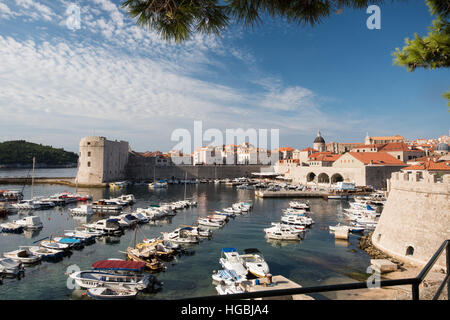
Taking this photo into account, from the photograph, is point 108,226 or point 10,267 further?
point 108,226

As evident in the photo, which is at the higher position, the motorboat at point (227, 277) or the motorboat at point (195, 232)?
the motorboat at point (195, 232)

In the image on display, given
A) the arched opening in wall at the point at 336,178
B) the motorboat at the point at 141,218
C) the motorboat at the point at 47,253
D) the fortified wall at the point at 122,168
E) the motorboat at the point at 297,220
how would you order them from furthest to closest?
1. the fortified wall at the point at 122,168
2. the arched opening in wall at the point at 336,178
3. the motorboat at the point at 141,218
4. the motorboat at the point at 297,220
5. the motorboat at the point at 47,253

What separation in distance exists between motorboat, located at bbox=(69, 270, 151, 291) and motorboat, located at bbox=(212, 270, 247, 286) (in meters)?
2.64

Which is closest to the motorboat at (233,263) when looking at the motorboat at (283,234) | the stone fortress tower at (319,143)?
the motorboat at (283,234)

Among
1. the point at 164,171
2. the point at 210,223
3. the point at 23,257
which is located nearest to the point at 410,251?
the point at 210,223

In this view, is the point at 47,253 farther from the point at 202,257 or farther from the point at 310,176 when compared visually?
the point at 310,176

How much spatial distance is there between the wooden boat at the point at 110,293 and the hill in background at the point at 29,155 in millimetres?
104523

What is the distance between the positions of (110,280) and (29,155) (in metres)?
106

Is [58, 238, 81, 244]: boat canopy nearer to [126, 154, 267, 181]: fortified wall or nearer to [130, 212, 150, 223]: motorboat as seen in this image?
[130, 212, 150, 223]: motorboat

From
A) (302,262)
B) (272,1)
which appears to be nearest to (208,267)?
(302,262)

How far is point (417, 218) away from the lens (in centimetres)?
1159

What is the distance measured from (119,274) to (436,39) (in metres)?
11.9

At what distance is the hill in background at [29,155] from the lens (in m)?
94.9

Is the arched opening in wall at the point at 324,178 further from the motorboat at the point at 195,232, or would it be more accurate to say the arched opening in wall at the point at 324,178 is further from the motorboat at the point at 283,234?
the motorboat at the point at 195,232
